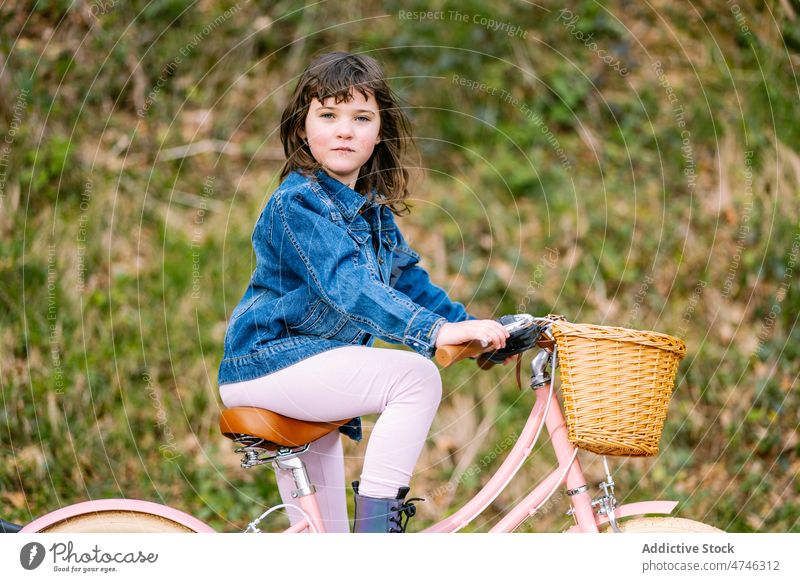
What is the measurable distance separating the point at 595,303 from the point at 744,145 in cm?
127

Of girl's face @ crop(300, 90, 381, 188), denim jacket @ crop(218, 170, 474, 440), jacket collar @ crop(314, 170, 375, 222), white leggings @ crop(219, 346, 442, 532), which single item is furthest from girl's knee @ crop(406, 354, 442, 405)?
girl's face @ crop(300, 90, 381, 188)

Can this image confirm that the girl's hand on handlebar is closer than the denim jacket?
Yes

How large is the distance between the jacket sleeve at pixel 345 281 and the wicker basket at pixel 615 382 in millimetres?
391

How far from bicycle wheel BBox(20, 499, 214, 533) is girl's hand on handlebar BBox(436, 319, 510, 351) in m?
0.92

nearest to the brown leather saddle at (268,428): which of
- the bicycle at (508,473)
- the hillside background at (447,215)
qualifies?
the bicycle at (508,473)

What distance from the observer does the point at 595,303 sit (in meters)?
5.65

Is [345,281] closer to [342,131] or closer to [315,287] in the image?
[315,287]

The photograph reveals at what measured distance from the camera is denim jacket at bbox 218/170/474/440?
264cm

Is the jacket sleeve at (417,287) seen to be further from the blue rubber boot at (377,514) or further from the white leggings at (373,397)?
the blue rubber boot at (377,514)

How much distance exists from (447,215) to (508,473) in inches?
133

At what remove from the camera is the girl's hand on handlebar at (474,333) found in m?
2.53

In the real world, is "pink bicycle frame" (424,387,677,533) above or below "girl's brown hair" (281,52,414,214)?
below

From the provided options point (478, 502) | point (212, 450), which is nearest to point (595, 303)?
point (212, 450)

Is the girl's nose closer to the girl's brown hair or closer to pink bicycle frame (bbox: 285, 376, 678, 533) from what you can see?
the girl's brown hair
